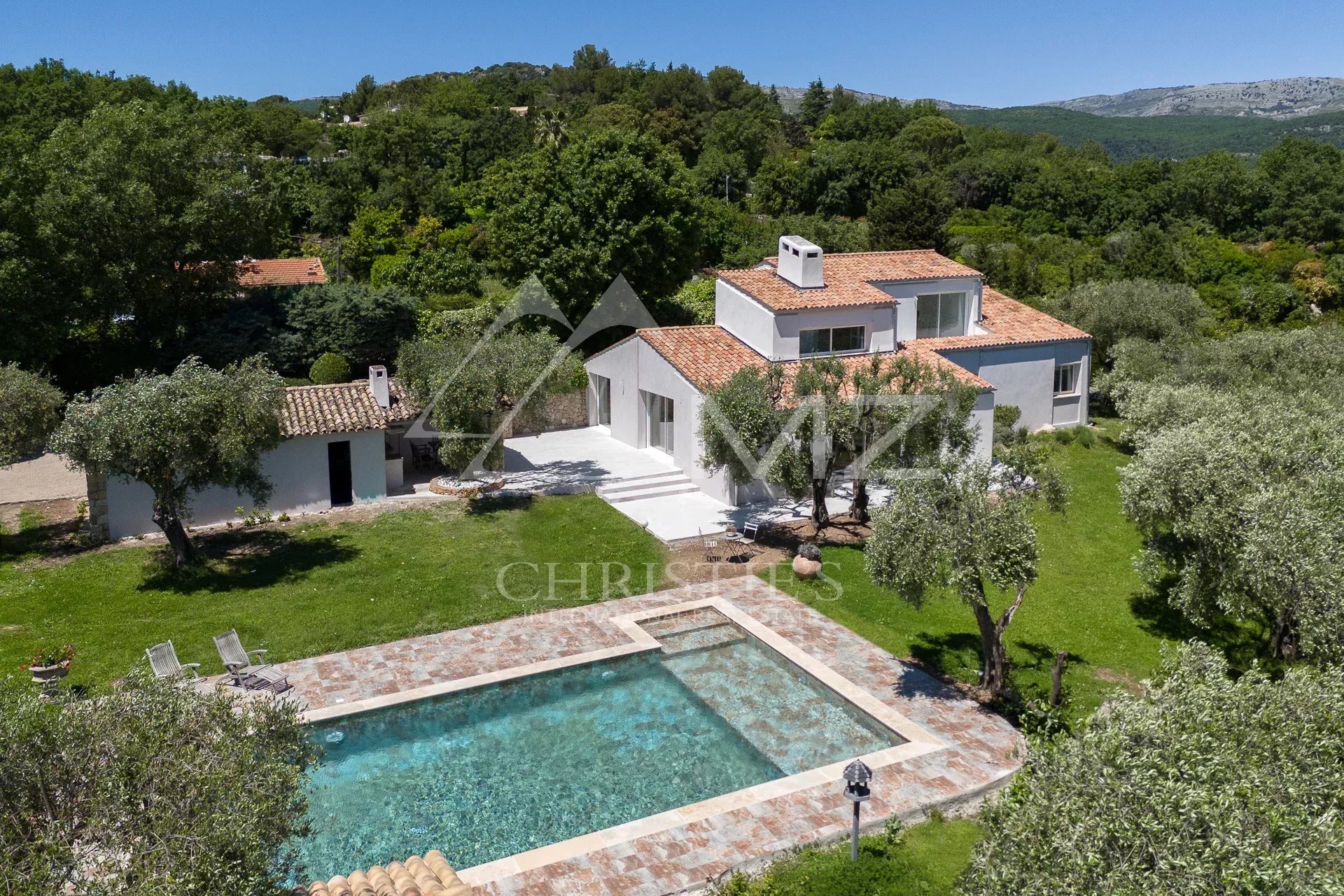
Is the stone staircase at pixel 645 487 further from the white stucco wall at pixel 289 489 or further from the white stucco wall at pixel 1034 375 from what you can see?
the white stucco wall at pixel 1034 375

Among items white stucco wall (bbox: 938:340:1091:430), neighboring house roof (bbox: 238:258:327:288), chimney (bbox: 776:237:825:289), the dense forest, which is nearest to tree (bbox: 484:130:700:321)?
the dense forest

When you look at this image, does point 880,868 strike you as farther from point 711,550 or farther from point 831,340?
point 831,340

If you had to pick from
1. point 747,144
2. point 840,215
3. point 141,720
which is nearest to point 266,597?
point 141,720

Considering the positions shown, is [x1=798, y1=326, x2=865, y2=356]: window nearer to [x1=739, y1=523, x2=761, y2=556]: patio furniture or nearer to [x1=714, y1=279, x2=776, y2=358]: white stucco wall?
[x1=714, y1=279, x2=776, y2=358]: white stucco wall

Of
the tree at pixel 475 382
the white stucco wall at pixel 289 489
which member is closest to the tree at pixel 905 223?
the tree at pixel 475 382

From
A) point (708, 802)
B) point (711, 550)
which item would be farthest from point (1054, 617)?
point (708, 802)

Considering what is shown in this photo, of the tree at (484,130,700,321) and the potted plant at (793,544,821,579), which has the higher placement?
the tree at (484,130,700,321)
